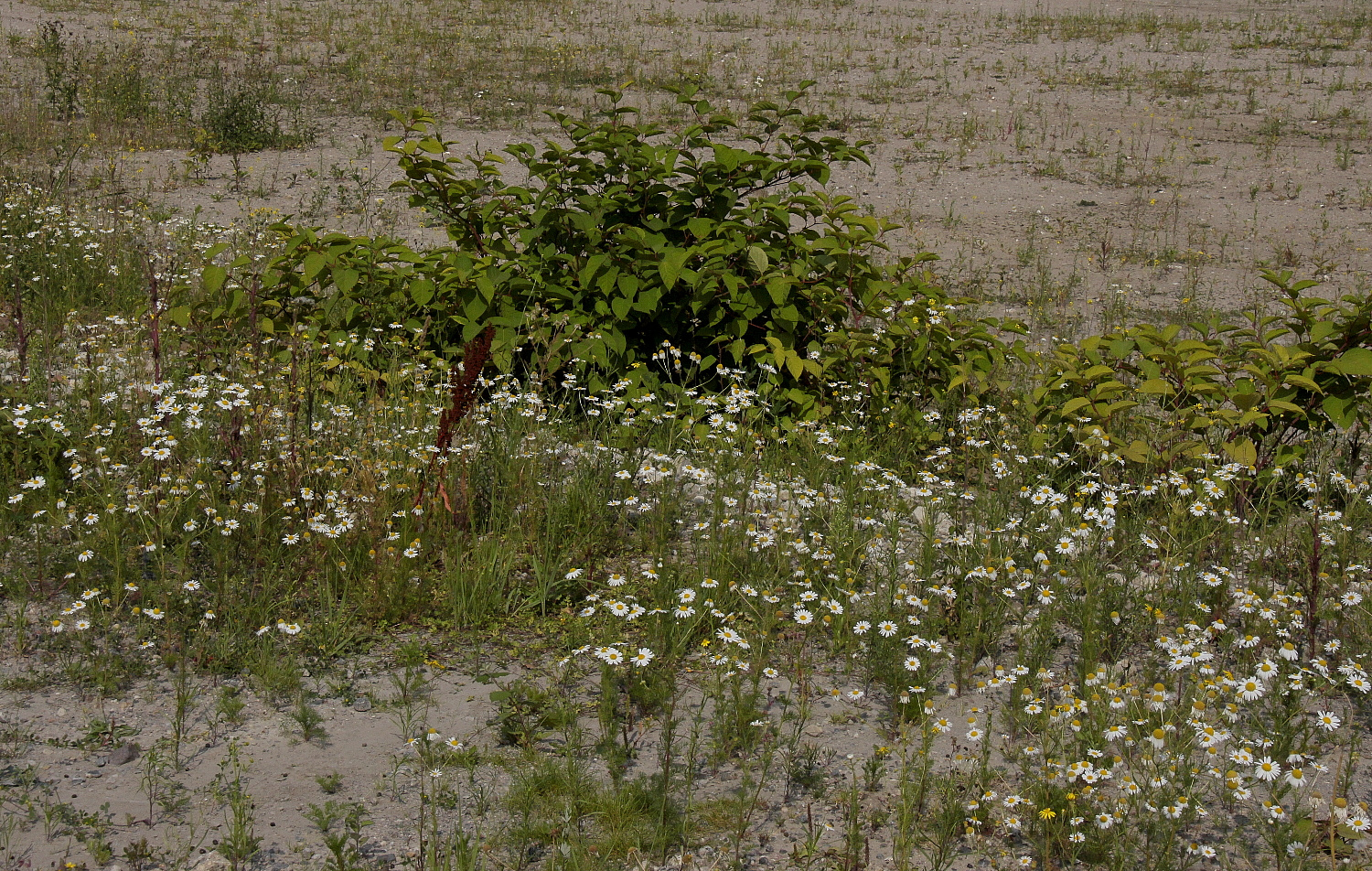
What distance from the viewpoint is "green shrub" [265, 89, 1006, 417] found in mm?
4750

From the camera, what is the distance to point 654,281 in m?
4.80

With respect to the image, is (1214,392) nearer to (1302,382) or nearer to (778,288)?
(1302,382)

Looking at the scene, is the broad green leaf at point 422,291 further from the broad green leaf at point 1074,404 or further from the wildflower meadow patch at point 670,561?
the broad green leaf at point 1074,404

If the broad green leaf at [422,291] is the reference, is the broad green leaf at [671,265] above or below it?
above

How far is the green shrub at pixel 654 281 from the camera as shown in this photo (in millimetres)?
4750

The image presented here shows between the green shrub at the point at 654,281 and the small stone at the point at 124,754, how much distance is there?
216 cm

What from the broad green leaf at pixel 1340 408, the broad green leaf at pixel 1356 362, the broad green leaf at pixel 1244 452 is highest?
the broad green leaf at pixel 1356 362

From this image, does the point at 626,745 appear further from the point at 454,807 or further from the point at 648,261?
the point at 648,261

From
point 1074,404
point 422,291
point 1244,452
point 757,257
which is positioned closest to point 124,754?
point 422,291

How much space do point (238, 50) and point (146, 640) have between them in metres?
13.0

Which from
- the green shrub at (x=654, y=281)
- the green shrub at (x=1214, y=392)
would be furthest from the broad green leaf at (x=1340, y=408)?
the green shrub at (x=654, y=281)

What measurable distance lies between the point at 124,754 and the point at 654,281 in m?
2.77

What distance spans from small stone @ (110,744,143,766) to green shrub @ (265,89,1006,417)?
2160 mm

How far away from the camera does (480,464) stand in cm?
427
